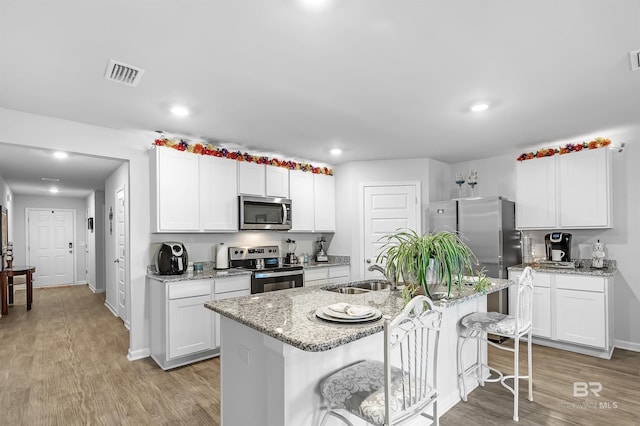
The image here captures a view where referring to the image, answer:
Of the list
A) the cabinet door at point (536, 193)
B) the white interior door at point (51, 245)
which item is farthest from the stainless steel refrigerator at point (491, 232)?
the white interior door at point (51, 245)

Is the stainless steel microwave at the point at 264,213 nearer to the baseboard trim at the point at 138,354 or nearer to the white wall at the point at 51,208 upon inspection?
the baseboard trim at the point at 138,354

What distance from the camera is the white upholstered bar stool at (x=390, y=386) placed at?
1402 mm

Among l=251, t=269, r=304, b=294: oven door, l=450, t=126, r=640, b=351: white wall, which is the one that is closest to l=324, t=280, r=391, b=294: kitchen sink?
l=251, t=269, r=304, b=294: oven door

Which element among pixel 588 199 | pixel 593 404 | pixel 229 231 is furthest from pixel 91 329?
pixel 588 199

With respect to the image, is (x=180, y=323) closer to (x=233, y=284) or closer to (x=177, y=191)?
(x=233, y=284)

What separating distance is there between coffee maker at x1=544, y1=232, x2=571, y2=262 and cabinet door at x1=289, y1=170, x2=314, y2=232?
3.08 metres

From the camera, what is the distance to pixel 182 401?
8.87ft

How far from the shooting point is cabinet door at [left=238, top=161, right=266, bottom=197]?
4238 millimetres

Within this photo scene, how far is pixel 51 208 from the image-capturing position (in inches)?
345

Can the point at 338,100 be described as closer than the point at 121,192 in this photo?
Yes

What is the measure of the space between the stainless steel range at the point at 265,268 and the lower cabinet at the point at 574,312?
2.56 meters

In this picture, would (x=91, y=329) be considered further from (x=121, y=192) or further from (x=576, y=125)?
(x=576, y=125)

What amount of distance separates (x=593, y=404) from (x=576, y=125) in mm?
2588

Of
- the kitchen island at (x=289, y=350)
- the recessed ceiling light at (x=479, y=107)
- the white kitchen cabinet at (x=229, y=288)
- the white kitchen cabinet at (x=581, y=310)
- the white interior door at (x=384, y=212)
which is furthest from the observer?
the white interior door at (x=384, y=212)
